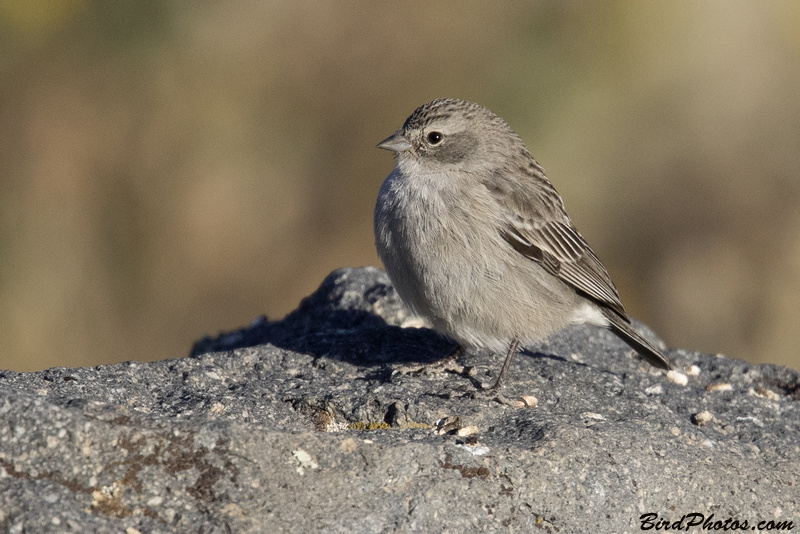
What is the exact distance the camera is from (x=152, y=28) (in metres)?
9.87

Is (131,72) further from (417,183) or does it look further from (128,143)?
(417,183)

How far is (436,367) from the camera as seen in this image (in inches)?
227

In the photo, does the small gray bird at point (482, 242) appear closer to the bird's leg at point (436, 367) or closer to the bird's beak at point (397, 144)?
the bird's beak at point (397, 144)

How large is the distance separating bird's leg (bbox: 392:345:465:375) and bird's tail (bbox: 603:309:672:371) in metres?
1.20

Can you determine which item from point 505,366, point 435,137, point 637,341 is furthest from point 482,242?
point 637,341

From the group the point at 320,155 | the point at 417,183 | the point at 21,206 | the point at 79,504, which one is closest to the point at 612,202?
the point at 320,155

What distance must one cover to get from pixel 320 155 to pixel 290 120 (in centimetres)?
55

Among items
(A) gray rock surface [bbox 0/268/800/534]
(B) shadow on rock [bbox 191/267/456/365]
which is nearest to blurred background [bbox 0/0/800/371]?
(B) shadow on rock [bbox 191/267/456/365]

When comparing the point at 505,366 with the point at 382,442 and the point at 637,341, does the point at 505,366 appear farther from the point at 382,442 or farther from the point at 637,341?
the point at 382,442

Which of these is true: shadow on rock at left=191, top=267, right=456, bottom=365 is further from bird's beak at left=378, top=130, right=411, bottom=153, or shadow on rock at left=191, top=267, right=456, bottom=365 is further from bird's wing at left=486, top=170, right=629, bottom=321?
bird's beak at left=378, top=130, right=411, bottom=153

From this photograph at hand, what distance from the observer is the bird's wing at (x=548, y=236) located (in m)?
5.90

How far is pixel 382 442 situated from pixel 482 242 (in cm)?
182

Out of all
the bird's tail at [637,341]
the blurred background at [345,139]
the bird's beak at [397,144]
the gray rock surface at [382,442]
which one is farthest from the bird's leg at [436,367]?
the blurred background at [345,139]

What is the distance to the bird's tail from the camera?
246 inches
